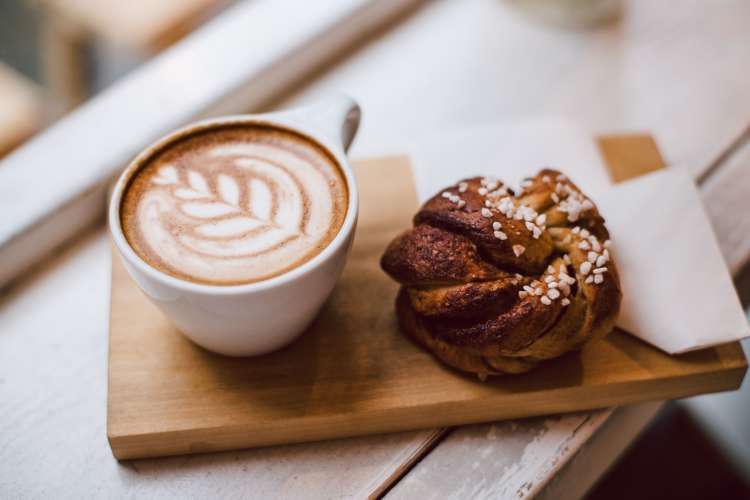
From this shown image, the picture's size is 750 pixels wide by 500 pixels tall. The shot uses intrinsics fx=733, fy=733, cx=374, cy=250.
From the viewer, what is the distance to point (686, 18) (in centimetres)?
143

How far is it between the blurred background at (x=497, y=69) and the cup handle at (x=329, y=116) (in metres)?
0.27

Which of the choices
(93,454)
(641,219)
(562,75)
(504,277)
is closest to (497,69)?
(562,75)

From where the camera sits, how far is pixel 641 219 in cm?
94

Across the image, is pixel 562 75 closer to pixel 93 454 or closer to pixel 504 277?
pixel 504 277

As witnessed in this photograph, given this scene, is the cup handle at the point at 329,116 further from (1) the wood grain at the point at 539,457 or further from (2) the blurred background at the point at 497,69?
(1) the wood grain at the point at 539,457

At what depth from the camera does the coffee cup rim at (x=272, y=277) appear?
72 cm

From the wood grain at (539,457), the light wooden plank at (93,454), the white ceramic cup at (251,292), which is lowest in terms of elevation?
the light wooden plank at (93,454)

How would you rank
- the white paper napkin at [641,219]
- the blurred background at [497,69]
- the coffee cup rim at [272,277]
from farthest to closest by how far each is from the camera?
1. the blurred background at [497,69]
2. the white paper napkin at [641,219]
3. the coffee cup rim at [272,277]

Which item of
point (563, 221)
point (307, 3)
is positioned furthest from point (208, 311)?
point (307, 3)

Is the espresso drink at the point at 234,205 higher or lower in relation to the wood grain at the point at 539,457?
higher

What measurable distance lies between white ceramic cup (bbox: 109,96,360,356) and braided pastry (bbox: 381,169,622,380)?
10 cm

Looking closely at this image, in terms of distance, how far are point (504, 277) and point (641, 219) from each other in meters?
0.26

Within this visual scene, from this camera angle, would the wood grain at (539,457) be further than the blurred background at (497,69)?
Answer: No

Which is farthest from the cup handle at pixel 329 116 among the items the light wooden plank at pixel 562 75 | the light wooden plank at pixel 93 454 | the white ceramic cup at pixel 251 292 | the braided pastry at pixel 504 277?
the light wooden plank at pixel 93 454
